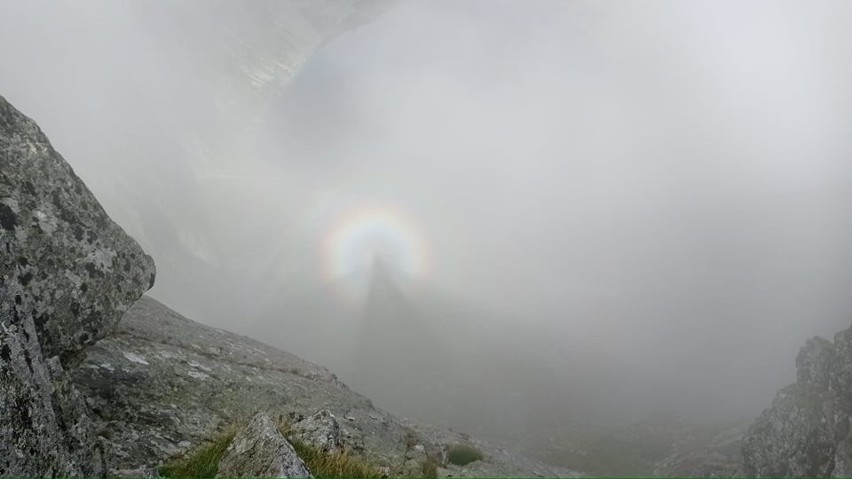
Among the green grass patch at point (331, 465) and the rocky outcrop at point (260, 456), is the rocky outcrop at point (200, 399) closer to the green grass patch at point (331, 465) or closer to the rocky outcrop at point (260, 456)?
the green grass patch at point (331, 465)

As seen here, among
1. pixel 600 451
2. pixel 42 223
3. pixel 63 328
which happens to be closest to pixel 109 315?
pixel 63 328

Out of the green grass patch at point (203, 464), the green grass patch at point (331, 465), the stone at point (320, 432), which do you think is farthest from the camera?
the stone at point (320, 432)

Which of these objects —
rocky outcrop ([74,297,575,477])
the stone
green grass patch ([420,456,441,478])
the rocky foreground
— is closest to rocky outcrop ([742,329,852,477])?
green grass patch ([420,456,441,478])

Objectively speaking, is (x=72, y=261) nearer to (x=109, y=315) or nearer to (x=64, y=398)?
(x=109, y=315)

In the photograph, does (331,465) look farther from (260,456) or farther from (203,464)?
(203,464)

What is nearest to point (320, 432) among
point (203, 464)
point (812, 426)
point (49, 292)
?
point (203, 464)

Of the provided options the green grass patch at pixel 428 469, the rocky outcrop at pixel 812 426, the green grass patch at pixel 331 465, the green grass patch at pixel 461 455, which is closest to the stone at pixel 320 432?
the green grass patch at pixel 331 465
